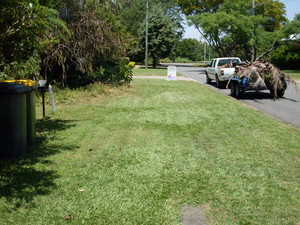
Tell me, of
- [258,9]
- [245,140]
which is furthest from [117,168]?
[258,9]

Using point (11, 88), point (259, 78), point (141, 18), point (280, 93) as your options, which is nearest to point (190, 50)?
point (141, 18)

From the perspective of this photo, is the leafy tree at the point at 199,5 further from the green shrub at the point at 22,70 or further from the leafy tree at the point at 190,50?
the green shrub at the point at 22,70

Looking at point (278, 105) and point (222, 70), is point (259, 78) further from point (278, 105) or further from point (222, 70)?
point (222, 70)

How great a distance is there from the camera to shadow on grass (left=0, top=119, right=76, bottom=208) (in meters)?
4.57

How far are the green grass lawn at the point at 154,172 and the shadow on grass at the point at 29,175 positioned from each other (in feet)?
0.04

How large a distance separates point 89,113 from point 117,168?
550cm

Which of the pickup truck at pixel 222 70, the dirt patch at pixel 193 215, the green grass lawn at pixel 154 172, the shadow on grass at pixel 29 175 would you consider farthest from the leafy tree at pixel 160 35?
the dirt patch at pixel 193 215

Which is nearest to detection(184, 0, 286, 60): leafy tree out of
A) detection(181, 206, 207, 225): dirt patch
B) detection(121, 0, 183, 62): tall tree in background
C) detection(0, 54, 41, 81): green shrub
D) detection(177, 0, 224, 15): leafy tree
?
detection(121, 0, 183, 62): tall tree in background

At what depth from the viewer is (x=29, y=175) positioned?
5.29 m

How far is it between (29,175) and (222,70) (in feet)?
52.2

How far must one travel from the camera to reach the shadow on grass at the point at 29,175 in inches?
180

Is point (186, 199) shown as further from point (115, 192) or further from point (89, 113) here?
point (89, 113)

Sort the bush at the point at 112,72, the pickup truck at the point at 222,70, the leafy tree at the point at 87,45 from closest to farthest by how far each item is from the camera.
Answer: the leafy tree at the point at 87,45
the bush at the point at 112,72
the pickup truck at the point at 222,70

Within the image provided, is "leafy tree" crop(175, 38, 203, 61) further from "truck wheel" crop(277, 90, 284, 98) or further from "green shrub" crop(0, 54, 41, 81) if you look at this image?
"green shrub" crop(0, 54, 41, 81)
